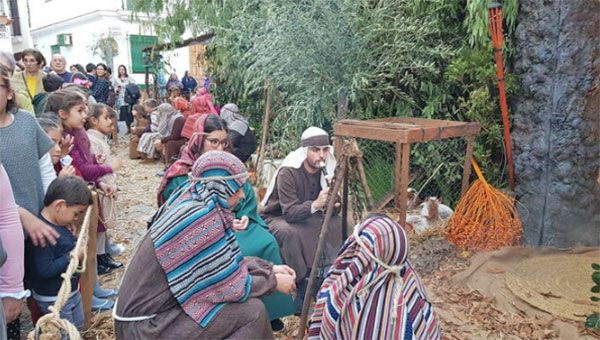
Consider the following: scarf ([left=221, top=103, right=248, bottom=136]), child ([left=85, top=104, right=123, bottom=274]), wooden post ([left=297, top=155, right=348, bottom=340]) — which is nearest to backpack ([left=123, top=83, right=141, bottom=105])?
scarf ([left=221, top=103, right=248, bottom=136])

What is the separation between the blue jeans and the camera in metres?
2.98

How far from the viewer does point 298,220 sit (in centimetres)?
378

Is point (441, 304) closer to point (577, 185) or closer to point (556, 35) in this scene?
point (577, 185)

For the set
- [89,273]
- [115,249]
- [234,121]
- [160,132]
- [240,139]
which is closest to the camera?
[89,273]

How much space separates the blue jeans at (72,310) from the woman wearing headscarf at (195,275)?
36.6 inches

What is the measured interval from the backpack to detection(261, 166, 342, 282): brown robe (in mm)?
10530

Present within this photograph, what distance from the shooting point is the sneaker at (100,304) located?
145 inches

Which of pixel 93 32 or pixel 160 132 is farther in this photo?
pixel 93 32

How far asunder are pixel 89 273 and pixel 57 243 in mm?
549

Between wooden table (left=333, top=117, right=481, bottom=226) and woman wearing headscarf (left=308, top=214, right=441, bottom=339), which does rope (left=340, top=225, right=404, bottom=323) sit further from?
wooden table (left=333, top=117, right=481, bottom=226)

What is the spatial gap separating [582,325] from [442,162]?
8.17 feet

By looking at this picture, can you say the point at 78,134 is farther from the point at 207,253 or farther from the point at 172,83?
the point at 172,83

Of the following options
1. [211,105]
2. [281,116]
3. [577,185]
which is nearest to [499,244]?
[577,185]

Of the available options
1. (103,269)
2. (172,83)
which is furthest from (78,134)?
(172,83)
